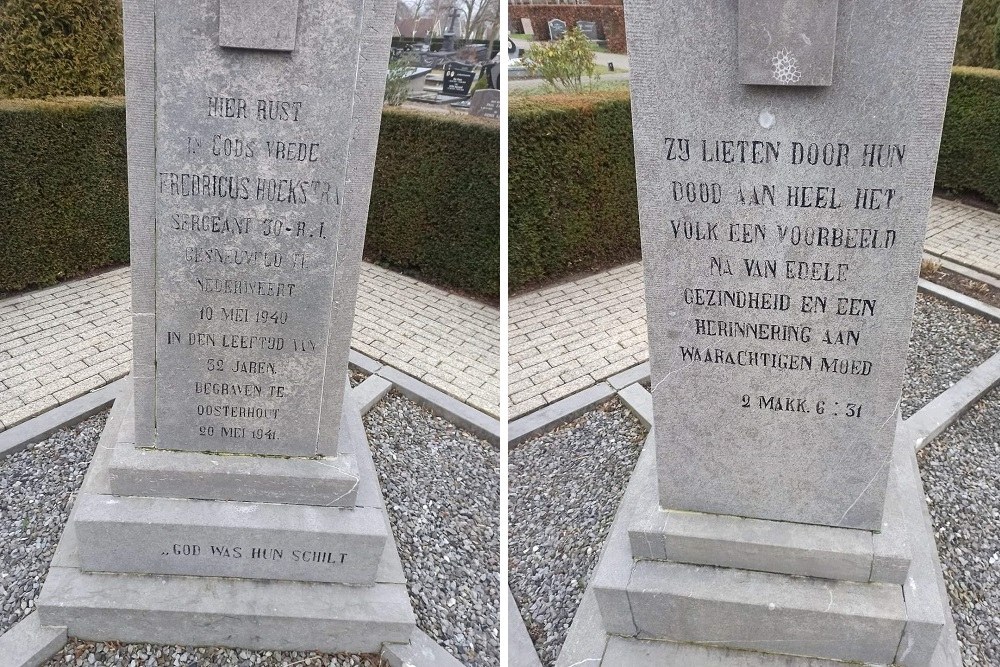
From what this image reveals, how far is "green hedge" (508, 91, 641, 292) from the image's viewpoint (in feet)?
22.6

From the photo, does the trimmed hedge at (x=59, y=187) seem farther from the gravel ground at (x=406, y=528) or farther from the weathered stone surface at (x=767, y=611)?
the weathered stone surface at (x=767, y=611)

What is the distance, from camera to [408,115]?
24.9 ft

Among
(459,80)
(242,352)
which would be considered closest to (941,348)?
(242,352)

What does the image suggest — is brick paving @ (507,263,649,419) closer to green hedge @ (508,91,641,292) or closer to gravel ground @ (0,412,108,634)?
green hedge @ (508,91,641,292)

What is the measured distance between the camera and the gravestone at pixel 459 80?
45.4ft

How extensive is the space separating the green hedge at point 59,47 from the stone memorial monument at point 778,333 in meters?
6.66

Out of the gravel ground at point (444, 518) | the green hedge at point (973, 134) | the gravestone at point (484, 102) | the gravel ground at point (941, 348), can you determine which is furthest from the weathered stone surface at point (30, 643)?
the green hedge at point (973, 134)

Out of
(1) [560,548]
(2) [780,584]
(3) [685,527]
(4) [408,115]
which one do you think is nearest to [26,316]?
(4) [408,115]

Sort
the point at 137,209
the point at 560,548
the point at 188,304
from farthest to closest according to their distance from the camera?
the point at 560,548 → the point at 188,304 → the point at 137,209

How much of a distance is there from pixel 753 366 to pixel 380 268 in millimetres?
5844

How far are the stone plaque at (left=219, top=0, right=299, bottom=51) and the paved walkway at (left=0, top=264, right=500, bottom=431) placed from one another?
3.16m

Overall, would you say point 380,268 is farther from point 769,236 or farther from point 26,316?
point 769,236

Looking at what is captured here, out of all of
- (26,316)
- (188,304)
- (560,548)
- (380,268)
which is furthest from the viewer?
(380,268)

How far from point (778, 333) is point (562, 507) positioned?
179 cm
